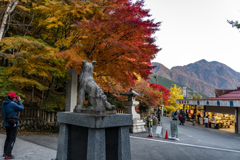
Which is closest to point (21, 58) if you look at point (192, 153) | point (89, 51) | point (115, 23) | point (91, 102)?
point (89, 51)

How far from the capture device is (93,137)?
15.1 feet

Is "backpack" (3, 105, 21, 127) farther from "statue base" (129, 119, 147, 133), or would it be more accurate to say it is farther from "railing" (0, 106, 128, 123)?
"statue base" (129, 119, 147, 133)

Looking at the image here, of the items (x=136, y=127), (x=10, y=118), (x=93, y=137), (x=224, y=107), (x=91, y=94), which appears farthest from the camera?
(x=224, y=107)

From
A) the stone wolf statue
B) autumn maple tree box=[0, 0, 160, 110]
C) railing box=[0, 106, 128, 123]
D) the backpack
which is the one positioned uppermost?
autumn maple tree box=[0, 0, 160, 110]

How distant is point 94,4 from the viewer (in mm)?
9750

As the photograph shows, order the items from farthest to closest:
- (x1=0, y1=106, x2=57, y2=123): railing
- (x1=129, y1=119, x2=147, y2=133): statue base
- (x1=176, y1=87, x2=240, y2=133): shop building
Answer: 1. (x1=176, y1=87, x2=240, y2=133): shop building
2. (x1=129, y1=119, x2=147, y2=133): statue base
3. (x1=0, y1=106, x2=57, y2=123): railing

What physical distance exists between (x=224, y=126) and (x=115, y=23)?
2086 cm

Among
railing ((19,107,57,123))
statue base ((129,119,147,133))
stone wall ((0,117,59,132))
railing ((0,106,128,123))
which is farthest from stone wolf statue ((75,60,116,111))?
statue base ((129,119,147,133))

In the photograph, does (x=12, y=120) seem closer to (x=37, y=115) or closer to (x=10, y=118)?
(x=10, y=118)

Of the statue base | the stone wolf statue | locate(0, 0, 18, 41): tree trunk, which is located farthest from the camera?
the statue base

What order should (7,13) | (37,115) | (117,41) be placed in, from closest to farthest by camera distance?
(117,41)
(7,13)
(37,115)

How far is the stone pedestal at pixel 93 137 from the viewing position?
4598 millimetres

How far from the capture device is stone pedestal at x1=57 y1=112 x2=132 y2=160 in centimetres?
460

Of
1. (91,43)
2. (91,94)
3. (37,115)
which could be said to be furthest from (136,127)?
(91,94)
